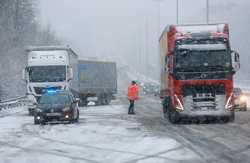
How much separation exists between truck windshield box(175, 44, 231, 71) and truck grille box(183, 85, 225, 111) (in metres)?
0.72

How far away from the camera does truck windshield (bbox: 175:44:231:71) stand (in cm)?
2681

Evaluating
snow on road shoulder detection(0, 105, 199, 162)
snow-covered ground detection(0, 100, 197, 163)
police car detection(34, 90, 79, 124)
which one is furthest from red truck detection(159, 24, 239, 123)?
police car detection(34, 90, 79, 124)

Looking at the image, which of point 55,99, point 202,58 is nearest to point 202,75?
point 202,58

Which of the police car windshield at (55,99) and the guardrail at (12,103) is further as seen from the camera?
the guardrail at (12,103)

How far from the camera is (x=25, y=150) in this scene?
18016 mm

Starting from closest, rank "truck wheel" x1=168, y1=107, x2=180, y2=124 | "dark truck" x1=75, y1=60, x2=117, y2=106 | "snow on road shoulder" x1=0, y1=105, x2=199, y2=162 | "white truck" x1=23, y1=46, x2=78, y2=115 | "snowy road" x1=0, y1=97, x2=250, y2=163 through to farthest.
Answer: "snowy road" x1=0, y1=97, x2=250, y2=163 → "snow on road shoulder" x1=0, y1=105, x2=199, y2=162 → "truck wheel" x1=168, y1=107, x2=180, y2=124 → "white truck" x1=23, y1=46, x2=78, y2=115 → "dark truck" x1=75, y1=60, x2=117, y2=106

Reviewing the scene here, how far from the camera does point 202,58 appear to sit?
26.9 metres

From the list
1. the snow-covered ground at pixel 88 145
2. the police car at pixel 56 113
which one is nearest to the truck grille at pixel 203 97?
the snow-covered ground at pixel 88 145

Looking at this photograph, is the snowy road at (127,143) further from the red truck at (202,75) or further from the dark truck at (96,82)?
the dark truck at (96,82)

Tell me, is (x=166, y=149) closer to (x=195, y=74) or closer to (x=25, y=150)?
(x=25, y=150)

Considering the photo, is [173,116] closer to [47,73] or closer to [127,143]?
[127,143]

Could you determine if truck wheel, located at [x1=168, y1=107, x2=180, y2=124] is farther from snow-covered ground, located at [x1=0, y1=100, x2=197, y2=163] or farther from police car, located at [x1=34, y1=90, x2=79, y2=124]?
police car, located at [x1=34, y1=90, x2=79, y2=124]

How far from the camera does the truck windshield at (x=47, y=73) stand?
39537 mm

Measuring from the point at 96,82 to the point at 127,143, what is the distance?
3378cm
